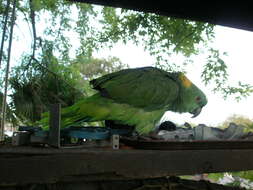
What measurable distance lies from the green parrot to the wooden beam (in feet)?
1.53

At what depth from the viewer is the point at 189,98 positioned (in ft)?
5.45

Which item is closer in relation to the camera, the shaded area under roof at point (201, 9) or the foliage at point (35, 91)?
the shaded area under roof at point (201, 9)

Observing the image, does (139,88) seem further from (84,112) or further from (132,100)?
(84,112)

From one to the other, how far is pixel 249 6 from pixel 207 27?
221cm

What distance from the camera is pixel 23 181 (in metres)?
0.71

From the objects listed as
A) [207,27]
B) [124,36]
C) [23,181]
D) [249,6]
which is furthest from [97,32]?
[23,181]

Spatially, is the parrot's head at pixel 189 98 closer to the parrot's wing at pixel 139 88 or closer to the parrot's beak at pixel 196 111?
the parrot's beak at pixel 196 111

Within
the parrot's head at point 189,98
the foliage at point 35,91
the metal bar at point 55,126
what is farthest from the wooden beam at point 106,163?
the foliage at point 35,91

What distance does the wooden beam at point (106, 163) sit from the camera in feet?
2.37

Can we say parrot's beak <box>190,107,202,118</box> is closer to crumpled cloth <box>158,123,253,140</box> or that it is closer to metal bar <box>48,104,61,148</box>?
crumpled cloth <box>158,123,253,140</box>

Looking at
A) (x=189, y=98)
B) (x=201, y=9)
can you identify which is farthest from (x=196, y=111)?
(x=201, y=9)

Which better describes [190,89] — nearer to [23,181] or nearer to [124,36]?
[23,181]

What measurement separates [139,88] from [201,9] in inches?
21.1

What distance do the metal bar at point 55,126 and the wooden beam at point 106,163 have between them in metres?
0.07
